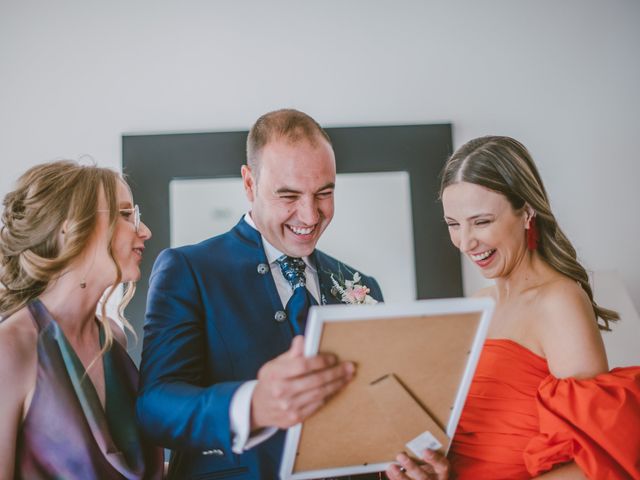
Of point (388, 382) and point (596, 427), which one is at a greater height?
point (388, 382)

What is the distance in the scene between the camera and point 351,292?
Answer: 6.23 ft

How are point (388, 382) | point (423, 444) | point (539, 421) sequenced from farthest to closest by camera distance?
point (539, 421), point (423, 444), point (388, 382)

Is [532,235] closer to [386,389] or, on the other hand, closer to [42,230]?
[386,389]

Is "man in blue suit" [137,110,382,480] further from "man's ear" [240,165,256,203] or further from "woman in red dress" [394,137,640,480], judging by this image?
"woman in red dress" [394,137,640,480]

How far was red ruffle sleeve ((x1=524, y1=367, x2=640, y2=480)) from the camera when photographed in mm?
1428

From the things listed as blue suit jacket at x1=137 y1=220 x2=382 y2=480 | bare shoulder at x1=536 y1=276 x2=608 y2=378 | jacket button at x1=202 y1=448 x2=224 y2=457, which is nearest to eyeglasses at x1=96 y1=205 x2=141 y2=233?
blue suit jacket at x1=137 y1=220 x2=382 y2=480

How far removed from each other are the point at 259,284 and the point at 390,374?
0.61 metres

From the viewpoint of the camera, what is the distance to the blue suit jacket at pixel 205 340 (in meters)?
1.34

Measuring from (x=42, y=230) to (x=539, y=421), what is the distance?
143 cm

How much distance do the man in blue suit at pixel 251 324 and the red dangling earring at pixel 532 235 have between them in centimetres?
58

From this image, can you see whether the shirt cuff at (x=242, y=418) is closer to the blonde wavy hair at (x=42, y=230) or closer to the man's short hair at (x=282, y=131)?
the blonde wavy hair at (x=42, y=230)

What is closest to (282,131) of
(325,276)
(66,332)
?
(325,276)

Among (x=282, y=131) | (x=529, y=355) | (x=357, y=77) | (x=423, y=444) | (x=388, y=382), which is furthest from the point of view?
(x=357, y=77)

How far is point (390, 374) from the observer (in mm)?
1188
